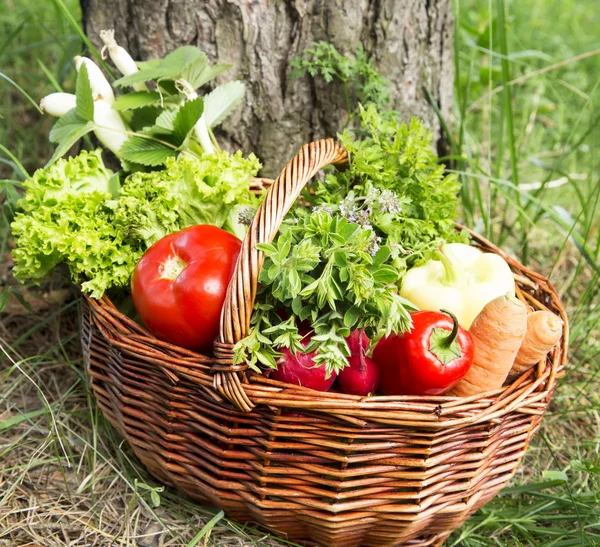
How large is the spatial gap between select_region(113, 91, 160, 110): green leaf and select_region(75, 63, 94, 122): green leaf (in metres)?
0.12

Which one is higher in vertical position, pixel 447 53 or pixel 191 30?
pixel 191 30

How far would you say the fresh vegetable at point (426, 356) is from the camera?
1.72 metres

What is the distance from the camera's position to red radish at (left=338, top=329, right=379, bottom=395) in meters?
1.76

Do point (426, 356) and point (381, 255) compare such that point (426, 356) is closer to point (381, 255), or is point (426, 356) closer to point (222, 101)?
point (381, 255)

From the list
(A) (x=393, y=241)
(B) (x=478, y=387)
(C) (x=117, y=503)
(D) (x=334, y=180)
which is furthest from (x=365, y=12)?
(C) (x=117, y=503)

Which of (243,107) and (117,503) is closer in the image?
(117,503)

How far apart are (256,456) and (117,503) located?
642mm

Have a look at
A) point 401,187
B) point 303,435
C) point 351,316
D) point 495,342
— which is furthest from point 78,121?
point 495,342

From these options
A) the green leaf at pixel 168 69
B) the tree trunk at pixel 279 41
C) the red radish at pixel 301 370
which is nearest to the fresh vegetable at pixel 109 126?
the green leaf at pixel 168 69

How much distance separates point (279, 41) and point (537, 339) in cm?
146

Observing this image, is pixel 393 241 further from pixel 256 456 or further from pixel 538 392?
pixel 256 456

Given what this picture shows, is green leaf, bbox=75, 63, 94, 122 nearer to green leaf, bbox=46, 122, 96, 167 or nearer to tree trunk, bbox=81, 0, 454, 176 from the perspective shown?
green leaf, bbox=46, 122, 96, 167

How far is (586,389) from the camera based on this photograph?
2.69 meters

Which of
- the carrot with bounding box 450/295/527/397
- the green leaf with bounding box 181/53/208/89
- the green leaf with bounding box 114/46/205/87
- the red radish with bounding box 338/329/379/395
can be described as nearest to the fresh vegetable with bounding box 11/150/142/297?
the green leaf with bounding box 114/46/205/87
